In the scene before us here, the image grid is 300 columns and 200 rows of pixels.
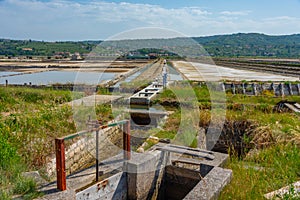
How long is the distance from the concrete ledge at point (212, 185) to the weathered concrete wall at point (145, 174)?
987mm

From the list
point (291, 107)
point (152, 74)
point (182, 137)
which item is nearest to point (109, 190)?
point (182, 137)

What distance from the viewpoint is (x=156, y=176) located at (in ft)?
15.3

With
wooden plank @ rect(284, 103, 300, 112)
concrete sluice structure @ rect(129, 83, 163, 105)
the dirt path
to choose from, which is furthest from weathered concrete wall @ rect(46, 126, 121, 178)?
the dirt path

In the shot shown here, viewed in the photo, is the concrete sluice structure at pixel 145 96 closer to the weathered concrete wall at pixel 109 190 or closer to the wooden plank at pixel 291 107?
the wooden plank at pixel 291 107

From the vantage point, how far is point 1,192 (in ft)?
9.68

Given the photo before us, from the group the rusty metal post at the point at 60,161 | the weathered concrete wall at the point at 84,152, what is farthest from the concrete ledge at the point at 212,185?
the weathered concrete wall at the point at 84,152

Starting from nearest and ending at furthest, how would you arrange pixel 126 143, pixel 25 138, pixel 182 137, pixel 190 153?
pixel 126 143 < pixel 190 153 < pixel 25 138 < pixel 182 137

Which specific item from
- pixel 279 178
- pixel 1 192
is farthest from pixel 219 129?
pixel 1 192

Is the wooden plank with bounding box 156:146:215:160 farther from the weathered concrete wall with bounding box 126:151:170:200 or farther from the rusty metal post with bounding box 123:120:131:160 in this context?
the rusty metal post with bounding box 123:120:131:160

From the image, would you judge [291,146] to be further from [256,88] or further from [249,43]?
[249,43]

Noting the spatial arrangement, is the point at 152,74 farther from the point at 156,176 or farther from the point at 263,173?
the point at 263,173

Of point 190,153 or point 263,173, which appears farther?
point 190,153

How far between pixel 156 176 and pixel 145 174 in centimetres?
35

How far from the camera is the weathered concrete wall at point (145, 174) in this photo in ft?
13.9
